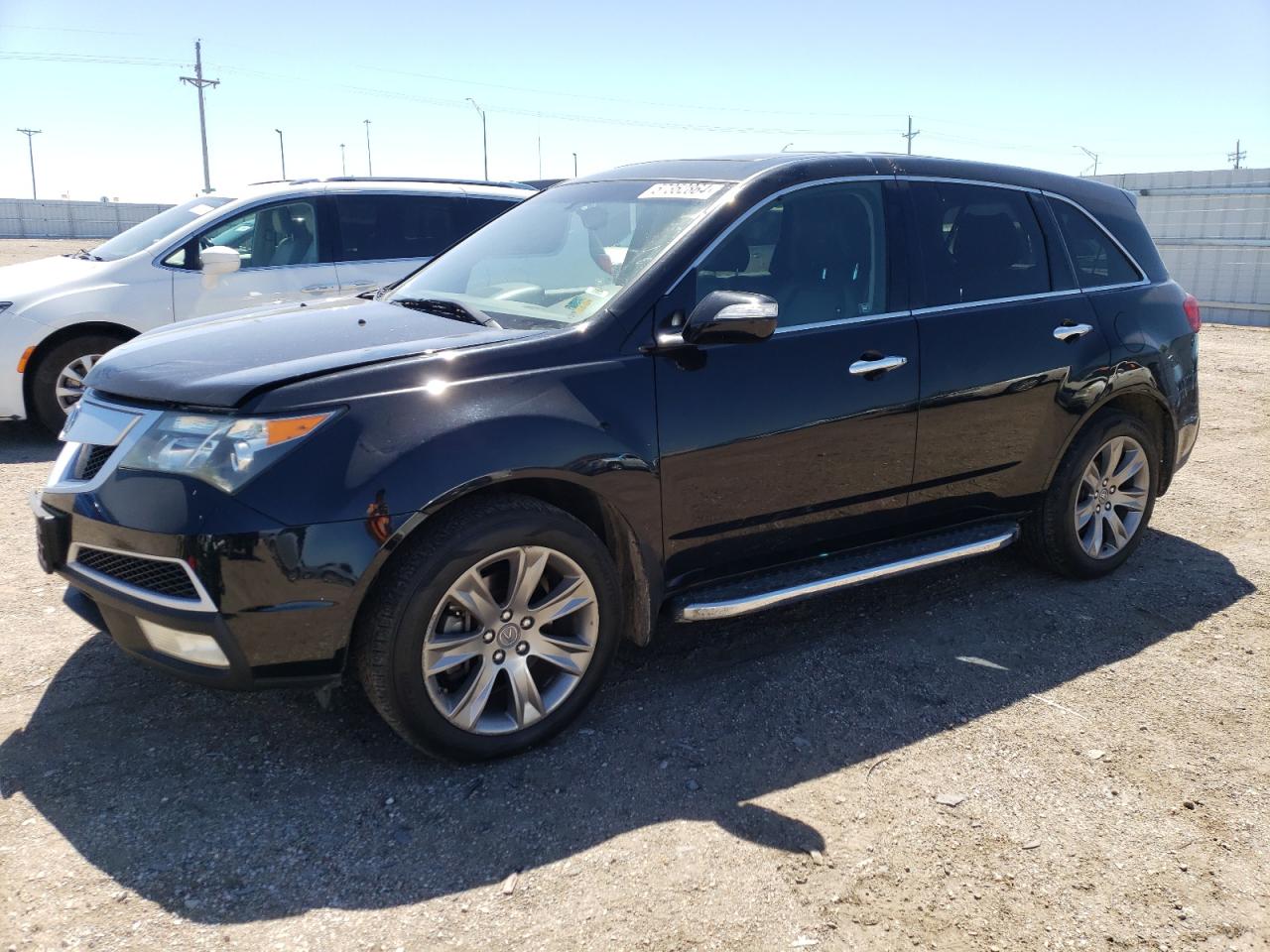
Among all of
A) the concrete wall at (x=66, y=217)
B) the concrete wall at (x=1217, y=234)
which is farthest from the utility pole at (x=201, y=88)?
the concrete wall at (x=1217, y=234)

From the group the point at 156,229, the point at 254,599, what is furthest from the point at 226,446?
the point at 156,229

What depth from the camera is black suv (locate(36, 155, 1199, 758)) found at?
2779 millimetres

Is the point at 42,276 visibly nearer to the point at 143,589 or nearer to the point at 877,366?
the point at 143,589

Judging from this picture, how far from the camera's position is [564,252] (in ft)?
A: 12.7

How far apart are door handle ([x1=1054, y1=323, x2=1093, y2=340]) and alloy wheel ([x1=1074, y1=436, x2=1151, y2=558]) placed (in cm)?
55

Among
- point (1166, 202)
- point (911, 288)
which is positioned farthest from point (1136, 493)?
point (1166, 202)

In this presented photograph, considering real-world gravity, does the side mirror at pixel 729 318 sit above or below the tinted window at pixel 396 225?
below

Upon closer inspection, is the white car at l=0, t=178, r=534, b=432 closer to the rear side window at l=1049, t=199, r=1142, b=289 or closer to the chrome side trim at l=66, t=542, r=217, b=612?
the chrome side trim at l=66, t=542, r=217, b=612

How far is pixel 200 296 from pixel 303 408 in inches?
212

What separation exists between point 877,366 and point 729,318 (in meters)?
0.86

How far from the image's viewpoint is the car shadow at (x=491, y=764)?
2703 millimetres

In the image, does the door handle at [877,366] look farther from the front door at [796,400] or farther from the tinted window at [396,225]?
the tinted window at [396,225]

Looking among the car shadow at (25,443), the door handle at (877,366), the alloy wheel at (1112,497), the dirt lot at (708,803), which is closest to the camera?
the dirt lot at (708,803)

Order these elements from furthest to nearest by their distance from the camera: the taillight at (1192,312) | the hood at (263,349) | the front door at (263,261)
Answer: the front door at (263,261)
the taillight at (1192,312)
the hood at (263,349)
